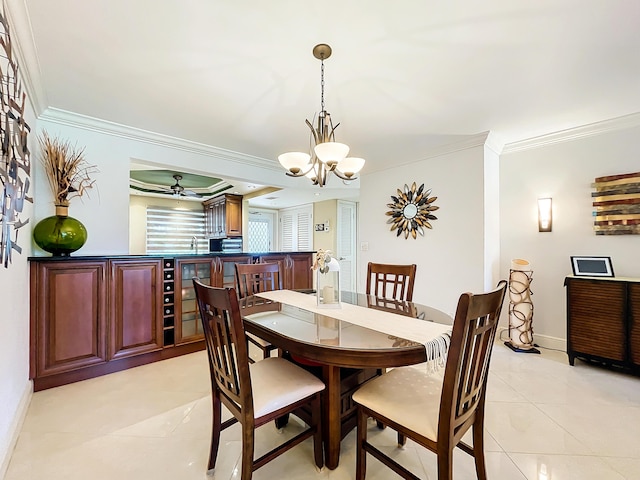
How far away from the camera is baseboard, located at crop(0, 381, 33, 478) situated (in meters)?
1.49

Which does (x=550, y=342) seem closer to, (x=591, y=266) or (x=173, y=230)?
(x=591, y=266)

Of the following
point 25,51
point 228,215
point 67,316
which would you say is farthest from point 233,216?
point 25,51

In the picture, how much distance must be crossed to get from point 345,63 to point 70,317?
2.89 m

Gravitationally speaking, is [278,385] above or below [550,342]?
above

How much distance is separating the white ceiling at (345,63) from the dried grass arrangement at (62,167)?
329 mm

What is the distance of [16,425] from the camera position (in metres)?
1.76

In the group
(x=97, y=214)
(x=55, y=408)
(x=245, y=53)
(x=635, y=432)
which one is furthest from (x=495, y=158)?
(x=55, y=408)

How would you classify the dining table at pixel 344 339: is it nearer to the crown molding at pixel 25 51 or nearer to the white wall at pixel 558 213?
the crown molding at pixel 25 51

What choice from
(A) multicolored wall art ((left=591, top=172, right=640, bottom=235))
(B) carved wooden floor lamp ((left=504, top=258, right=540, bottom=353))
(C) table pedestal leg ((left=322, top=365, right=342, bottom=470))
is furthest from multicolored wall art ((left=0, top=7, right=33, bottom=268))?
(A) multicolored wall art ((left=591, top=172, right=640, bottom=235))

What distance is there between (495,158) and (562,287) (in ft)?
5.31

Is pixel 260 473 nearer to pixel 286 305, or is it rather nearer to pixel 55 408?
pixel 286 305

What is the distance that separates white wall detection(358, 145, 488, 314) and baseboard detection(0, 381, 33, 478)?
3.73m

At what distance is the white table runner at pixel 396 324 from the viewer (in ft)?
4.31

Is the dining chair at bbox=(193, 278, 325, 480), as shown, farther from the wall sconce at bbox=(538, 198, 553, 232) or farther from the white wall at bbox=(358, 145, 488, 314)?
the wall sconce at bbox=(538, 198, 553, 232)
